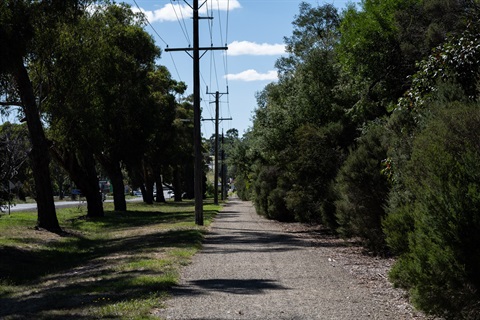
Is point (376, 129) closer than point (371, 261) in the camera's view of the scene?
No

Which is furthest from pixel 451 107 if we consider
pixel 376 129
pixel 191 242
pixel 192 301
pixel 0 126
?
pixel 0 126

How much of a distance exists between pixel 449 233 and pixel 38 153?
60.9 ft

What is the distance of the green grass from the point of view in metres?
9.31

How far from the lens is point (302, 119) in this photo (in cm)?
2653

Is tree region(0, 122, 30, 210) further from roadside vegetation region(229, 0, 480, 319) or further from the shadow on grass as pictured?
roadside vegetation region(229, 0, 480, 319)

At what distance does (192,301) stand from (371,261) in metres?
6.92

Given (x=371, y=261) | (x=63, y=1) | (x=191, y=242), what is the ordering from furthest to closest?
(x=63, y=1) < (x=191, y=242) < (x=371, y=261)

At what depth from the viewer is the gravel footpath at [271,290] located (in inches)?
347

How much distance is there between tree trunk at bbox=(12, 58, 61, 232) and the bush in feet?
56.3

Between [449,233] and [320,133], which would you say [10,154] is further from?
[449,233]

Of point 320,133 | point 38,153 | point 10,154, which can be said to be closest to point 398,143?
point 320,133

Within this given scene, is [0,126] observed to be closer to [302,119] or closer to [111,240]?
[111,240]

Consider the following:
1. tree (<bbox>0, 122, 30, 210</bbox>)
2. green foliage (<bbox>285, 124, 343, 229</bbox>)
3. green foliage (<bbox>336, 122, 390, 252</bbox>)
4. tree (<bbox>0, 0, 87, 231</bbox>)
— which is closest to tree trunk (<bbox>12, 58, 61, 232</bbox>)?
tree (<bbox>0, 0, 87, 231</bbox>)

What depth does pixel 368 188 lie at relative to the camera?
16.8 m
